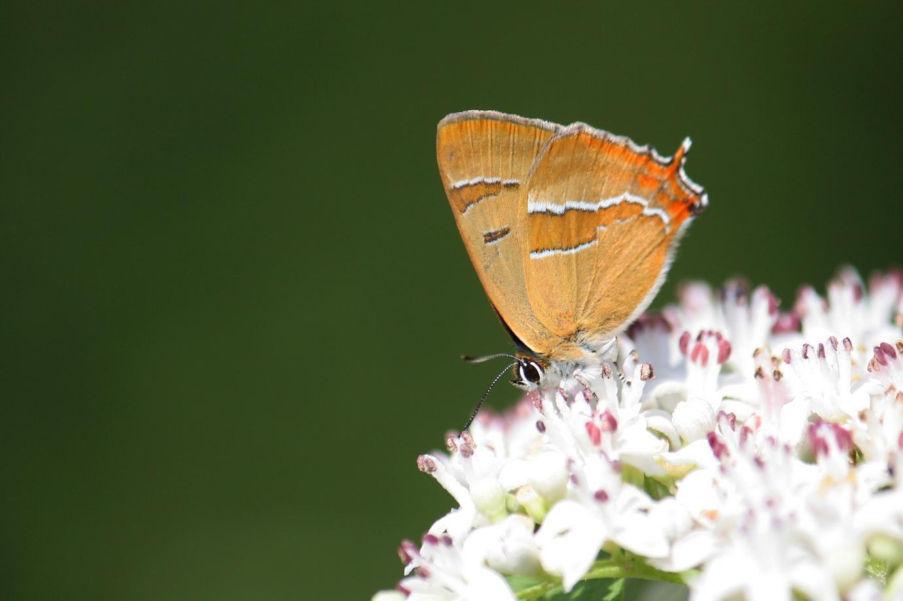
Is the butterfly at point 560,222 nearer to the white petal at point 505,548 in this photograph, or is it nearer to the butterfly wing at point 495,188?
the butterfly wing at point 495,188

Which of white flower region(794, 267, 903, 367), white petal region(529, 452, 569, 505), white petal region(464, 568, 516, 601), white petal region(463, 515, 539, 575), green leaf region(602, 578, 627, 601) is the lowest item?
green leaf region(602, 578, 627, 601)

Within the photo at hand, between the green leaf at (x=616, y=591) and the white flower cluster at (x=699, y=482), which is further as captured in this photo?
the green leaf at (x=616, y=591)

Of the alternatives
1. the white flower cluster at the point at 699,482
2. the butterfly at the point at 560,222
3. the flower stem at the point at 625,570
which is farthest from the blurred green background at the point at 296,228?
the flower stem at the point at 625,570

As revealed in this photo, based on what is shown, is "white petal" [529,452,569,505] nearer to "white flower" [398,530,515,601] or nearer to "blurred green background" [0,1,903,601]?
"white flower" [398,530,515,601]

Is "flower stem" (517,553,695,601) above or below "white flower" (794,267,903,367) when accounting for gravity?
below

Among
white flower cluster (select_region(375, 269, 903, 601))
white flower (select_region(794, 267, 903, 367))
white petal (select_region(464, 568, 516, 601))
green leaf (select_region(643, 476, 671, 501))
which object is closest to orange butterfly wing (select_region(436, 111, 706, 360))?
white flower cluster (select_region(375, 269, 903, 601))

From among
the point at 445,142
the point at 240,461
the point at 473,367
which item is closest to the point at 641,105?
the point at 473,367
